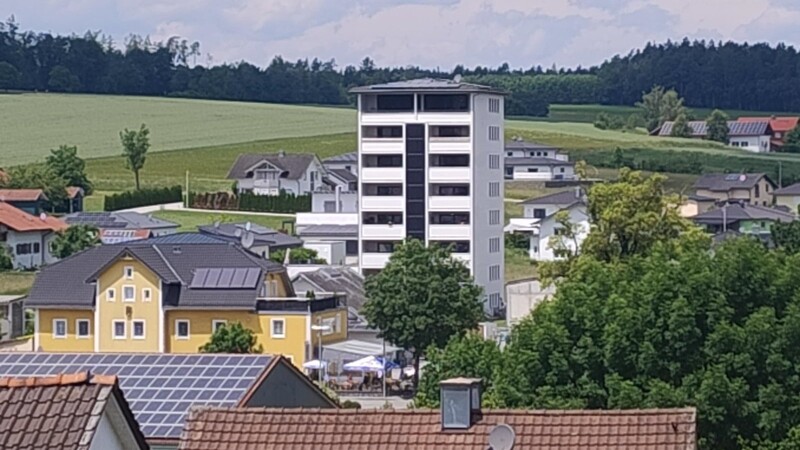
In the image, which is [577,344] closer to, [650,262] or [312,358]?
[650,262]

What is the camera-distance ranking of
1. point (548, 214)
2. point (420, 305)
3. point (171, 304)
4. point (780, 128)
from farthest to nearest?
point (780, 128) < point (548, 214) < point (171, 304) < point (420, 305)

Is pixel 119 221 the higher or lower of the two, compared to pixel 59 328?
higher

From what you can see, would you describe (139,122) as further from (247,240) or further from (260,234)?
(247,240)

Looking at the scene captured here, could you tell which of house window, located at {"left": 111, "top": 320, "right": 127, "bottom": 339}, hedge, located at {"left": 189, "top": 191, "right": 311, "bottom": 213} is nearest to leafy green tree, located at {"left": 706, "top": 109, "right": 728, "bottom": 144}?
hedge, located at {"left": 189, "top": 191, "right": 311, "bottom": 213}

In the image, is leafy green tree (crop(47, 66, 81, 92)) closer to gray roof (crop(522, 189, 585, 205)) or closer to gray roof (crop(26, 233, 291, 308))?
gray roof (crop(522, 189, 585, 205))

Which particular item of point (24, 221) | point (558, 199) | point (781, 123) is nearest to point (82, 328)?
point (24, 221)
